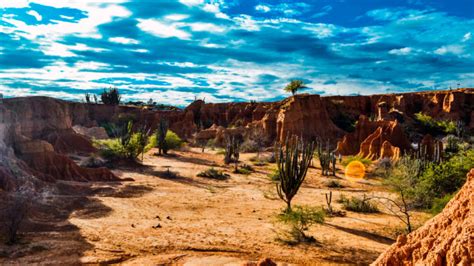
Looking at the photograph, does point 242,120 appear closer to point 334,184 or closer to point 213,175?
point 213,175

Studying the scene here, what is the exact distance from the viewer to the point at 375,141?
118ft

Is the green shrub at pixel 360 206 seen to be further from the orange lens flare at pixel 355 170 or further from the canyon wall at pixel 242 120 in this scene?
the orange lens flare at pixel 355 170

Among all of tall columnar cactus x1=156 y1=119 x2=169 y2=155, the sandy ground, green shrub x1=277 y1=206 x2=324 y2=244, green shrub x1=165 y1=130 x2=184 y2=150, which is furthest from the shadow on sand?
green shrub x1=165 y1=130 x2=184 y2=150

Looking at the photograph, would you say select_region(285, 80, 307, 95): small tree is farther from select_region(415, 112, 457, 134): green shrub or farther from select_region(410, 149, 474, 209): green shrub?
select_region(410, 149, 474, 209): green shrub

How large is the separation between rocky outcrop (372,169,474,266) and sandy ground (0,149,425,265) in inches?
214

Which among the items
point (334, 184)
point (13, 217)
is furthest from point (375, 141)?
point (13, 217)

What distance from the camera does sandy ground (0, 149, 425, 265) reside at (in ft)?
34.1

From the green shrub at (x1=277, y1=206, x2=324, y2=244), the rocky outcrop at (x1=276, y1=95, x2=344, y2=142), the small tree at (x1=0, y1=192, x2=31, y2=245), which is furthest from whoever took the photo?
the rocky outcrop at (x1=276, y1=95, x2=344, y2=142)

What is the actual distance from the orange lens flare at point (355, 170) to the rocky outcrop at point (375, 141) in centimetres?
226

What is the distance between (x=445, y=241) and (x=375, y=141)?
3340 cm

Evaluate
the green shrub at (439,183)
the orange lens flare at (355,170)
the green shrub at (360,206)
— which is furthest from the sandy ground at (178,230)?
the orange lens flare at (355,170)

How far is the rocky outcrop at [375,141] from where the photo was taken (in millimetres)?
34422

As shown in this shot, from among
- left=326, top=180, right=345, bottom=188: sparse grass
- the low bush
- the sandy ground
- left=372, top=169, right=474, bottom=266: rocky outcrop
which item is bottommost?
the sandy ground

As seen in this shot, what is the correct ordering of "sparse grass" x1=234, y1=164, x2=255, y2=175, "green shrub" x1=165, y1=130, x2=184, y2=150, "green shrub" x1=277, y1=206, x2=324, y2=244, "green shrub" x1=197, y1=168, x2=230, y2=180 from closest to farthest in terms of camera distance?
"green shrub" x1=277, y1=206, x2=324, y2=244
"green shrub" x1=197, y1=168, x2=230, y2=180
"sparse grass" x1=234, y1=164, x2=255, y2=175
"green shrub" x1=165, y1=130, x2=184, y2=150
